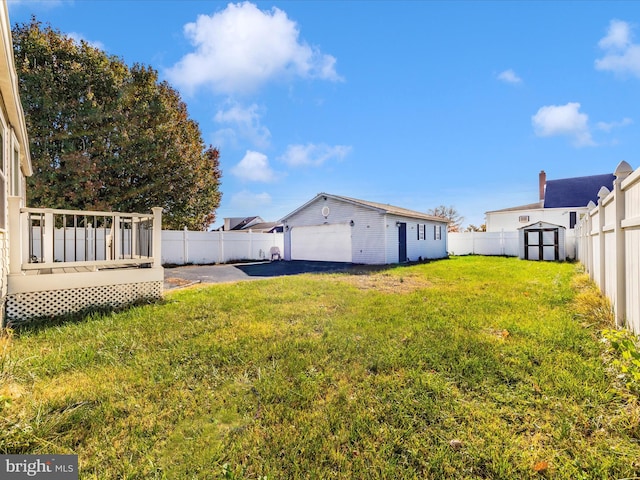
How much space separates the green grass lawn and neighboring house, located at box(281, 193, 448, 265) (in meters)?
10.4

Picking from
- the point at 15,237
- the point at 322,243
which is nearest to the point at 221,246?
the point at 322,243

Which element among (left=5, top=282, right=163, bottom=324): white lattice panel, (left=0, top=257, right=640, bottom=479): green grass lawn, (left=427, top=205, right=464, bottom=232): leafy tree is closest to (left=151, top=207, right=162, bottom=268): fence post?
(left=5, top=282, right=163, bottom=324): white lattice panel

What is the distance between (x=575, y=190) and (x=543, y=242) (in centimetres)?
1179

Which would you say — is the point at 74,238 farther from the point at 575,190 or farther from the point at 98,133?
the point at 575,190

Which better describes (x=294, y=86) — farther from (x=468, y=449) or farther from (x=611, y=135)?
(x=468, y=449)

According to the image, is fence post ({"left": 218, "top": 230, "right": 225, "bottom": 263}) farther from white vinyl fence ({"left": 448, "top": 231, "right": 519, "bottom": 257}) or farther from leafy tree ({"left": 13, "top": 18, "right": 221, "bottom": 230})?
white vinyl fence ({"left": 448, "top": 231, "right": 519, "bottom": 257})

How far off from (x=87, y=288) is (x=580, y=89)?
43.3 feet

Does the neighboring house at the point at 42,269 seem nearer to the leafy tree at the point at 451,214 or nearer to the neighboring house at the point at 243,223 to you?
the neighboring house at the point at 243,223

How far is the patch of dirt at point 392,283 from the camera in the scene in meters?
7.96

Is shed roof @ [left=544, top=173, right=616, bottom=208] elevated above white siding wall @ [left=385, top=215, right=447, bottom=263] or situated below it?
above

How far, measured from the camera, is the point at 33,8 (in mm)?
13953

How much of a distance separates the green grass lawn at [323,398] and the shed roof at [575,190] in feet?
82.4

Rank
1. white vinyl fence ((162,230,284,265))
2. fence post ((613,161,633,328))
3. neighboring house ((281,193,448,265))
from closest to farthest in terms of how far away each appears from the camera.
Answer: fence post ((613,161,633,328)), white vinyl fence ((162,230,284,265)), neighboring house ((281,193,448,265))

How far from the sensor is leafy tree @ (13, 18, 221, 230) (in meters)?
14.1
